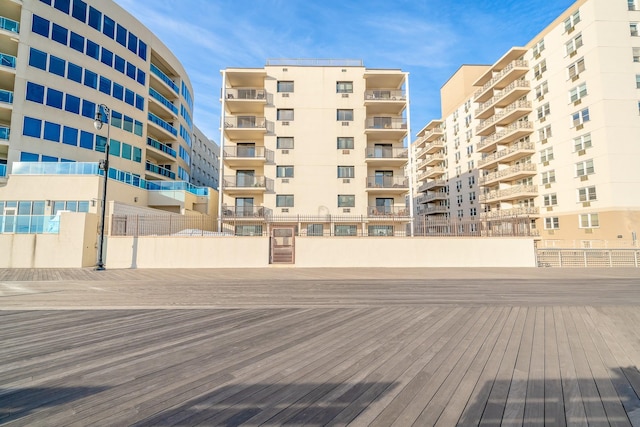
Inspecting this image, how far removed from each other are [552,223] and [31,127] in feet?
178

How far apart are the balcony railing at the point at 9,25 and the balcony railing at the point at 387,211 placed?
35.8 m

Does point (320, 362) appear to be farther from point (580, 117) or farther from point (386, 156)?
point (580, 117)

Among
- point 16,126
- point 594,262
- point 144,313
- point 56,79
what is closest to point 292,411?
point 144,313

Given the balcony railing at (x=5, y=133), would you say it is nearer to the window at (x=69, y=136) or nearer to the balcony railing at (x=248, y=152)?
the window at (x=69, y=136)

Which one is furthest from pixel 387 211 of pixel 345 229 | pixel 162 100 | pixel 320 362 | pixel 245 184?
pixel 162 100

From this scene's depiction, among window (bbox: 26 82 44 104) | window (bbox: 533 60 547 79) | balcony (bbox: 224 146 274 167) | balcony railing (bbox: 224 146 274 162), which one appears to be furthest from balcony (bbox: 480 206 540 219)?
window (bbox: 26 82 44 104)

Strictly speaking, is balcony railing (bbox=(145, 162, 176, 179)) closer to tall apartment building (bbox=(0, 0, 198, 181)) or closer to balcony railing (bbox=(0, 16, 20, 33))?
tall apartment building (bbox=(0, 0, 198, 181))

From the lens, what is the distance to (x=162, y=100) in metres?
36.5

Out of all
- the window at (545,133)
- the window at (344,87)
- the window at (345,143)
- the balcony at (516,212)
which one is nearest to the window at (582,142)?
the window at (545,133)

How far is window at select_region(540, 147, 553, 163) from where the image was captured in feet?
111

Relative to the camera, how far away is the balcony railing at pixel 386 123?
30422 mm

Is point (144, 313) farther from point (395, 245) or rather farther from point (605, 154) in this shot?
point (605, 154)

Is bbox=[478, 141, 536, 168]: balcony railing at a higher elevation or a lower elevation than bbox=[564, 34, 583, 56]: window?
lower

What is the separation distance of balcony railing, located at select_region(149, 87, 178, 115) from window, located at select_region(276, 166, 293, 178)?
63.6 feet
